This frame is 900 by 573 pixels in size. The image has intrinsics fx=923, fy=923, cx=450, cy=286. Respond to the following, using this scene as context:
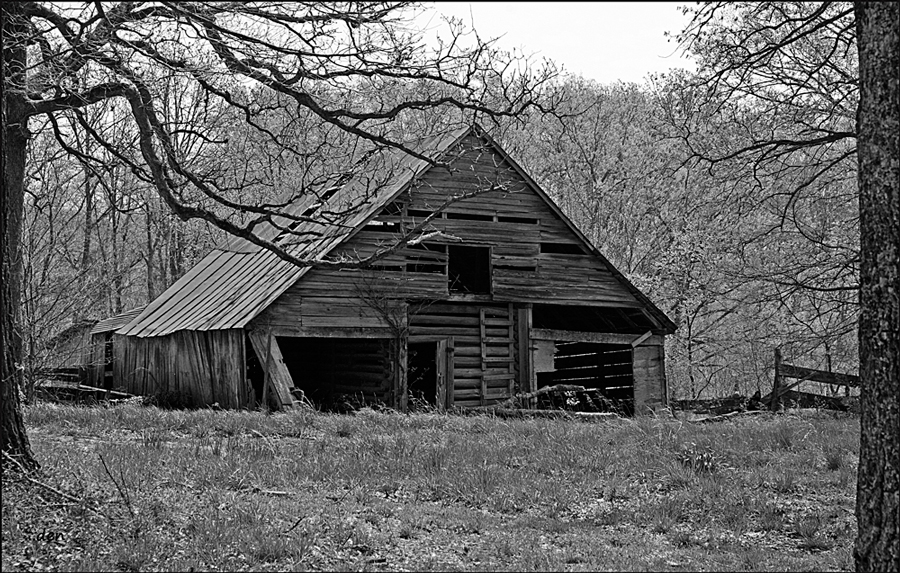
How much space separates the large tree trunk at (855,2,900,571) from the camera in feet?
19.9

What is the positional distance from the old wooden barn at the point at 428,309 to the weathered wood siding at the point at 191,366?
0.06 metres

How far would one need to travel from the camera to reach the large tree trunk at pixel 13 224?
8344 millimetres

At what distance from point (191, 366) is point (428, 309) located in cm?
644

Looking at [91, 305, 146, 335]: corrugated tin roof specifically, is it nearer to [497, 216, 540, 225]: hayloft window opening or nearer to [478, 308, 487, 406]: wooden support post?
[478, 308, 487, 406]: wooden support post

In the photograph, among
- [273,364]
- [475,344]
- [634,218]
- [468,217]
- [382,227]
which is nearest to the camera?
[273,364]

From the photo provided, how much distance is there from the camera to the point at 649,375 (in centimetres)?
2525

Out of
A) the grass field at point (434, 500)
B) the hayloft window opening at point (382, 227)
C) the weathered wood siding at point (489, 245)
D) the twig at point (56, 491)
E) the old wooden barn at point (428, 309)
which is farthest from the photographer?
the hayloft window opening at point (382, 227)

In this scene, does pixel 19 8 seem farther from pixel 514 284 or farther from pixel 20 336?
pixel 514 284

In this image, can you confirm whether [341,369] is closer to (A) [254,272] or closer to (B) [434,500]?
(A) [254,272]

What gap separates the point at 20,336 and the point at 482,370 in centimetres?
1164

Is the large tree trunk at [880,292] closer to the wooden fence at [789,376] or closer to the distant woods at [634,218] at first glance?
the distant woods at [634,218]

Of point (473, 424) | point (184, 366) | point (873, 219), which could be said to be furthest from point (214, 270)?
point (873, 219)

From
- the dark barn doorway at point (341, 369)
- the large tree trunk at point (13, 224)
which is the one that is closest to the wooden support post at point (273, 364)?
the dark barn doorway at point (341, 369)

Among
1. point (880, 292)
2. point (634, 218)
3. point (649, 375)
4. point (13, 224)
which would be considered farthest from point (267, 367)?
point (634, 218)
